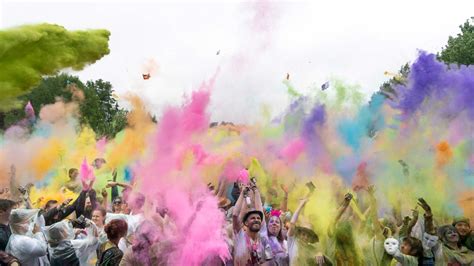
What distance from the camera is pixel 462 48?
1025 inches

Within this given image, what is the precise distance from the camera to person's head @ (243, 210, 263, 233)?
641 cm

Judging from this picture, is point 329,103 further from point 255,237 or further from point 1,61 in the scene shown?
point 1,61

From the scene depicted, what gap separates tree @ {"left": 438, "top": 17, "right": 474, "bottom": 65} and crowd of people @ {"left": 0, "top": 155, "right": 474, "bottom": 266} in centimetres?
1851

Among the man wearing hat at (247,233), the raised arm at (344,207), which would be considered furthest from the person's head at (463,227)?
the man wearing hat at (247,233)

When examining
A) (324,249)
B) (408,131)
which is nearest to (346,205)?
(324,249)

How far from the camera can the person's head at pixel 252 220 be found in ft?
21.0

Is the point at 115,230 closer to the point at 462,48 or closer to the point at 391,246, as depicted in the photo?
the point at 391,246

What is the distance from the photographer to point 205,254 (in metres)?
5.82

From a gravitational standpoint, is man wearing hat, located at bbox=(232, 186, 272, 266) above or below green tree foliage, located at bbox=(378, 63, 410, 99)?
below

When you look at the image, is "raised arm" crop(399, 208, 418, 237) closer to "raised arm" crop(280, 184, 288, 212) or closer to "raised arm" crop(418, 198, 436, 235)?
"raised arm" crop(418, 198, 436, 235)

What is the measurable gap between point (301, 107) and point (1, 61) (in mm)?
7990

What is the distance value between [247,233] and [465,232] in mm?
3045

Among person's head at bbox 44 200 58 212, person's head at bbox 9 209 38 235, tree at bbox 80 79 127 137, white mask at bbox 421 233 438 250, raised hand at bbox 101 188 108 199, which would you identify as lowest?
white mask at bbox 421 233 438 250

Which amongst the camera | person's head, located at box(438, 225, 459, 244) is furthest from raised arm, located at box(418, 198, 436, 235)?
the camera
